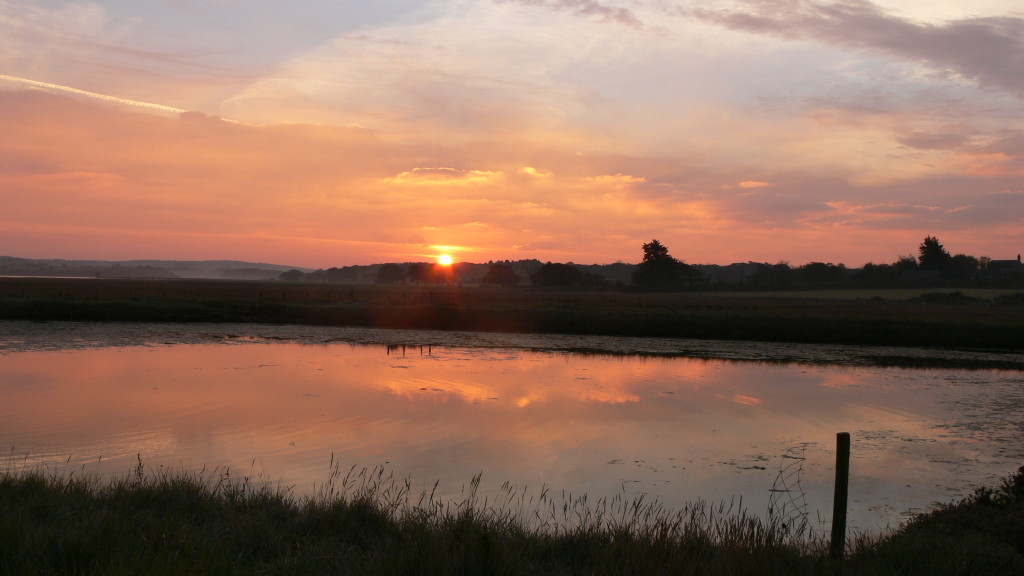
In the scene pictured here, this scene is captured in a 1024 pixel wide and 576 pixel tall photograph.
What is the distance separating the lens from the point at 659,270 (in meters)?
91.2

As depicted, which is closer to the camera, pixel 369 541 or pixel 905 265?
pixel 369 541

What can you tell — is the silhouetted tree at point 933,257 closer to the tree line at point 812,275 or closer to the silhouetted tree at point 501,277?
the tree line at point 812,275

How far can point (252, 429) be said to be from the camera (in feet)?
39.7

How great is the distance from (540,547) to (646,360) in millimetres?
18886

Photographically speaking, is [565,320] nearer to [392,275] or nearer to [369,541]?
[369,541]

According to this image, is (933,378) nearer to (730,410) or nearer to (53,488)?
(730,410)

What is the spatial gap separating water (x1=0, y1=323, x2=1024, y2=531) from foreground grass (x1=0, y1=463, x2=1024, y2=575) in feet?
5.45

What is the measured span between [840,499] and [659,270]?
86005 mm

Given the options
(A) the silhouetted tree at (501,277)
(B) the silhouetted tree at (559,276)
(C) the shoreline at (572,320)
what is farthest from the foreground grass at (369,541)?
(A) the silhouetted tree at (501,277)

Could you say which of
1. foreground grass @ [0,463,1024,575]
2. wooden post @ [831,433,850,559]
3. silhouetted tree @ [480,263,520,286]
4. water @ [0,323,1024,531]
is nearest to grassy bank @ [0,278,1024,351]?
water @ [0,323,1024,531]

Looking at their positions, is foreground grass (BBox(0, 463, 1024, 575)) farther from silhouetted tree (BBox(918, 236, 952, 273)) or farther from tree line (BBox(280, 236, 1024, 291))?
silhouetted tree (BBox(918, 236, 952, 273))

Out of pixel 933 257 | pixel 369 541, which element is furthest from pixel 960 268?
pixel 369 541

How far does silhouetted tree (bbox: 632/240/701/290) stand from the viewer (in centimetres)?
9088

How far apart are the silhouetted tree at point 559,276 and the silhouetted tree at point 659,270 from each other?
54.4 feet
